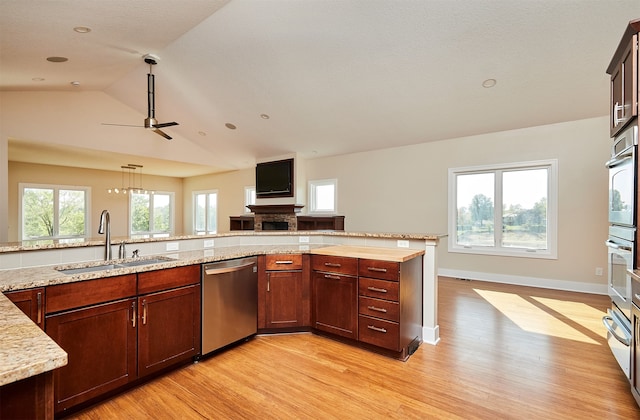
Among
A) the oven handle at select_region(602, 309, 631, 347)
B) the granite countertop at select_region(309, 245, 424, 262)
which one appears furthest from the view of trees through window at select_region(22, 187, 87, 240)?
the oven handle at select_region(602, 309, 631, 347)

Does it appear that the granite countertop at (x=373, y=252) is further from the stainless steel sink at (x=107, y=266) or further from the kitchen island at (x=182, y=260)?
the stainless steel sink at (x=107, y=266)

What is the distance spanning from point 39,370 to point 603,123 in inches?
252

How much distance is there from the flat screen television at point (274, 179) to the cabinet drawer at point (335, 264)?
399cm

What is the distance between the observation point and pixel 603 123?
449cm

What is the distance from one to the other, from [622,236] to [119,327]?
3474 mm

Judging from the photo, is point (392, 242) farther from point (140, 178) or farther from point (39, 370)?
point (140, 178)

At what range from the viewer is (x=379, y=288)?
2.59 m

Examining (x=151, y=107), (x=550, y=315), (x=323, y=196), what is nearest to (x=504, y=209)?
(x=550, y=315)

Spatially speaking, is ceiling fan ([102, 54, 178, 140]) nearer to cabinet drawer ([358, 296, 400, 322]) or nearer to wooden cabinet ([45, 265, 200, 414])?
wooden cabinet ([45, 265, 200, 414])

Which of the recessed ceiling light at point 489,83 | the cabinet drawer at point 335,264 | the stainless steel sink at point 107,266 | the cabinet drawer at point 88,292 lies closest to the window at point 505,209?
the recessed ceiling light at point 489,83

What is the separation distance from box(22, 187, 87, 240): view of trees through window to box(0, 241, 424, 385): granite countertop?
7.37m

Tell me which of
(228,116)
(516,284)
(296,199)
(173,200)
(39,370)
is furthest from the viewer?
(173,200)

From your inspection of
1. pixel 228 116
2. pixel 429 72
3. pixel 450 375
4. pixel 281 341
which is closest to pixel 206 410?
pixel 281 341

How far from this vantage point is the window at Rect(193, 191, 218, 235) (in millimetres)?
9867
